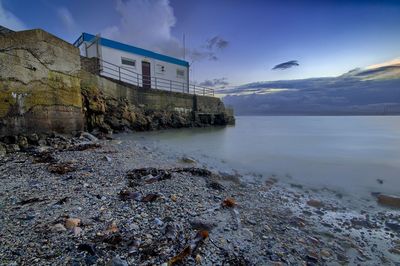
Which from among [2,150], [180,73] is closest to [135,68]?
[180,73]

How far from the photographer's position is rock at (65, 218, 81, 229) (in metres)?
2.11

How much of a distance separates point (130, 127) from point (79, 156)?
8.43 metres

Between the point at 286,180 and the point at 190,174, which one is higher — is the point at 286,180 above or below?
below

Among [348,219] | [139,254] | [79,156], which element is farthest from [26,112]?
[348,219]

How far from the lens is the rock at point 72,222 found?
211 cm

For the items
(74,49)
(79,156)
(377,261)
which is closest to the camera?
(377,261)

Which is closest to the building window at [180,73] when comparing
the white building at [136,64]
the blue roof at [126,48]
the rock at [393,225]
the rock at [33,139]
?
the white building at [136,64]

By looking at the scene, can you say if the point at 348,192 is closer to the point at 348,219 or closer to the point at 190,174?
the point at 348,219

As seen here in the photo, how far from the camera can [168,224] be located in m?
2.29

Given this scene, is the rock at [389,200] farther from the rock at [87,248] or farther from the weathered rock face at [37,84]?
the weathered rock face at [37,84]

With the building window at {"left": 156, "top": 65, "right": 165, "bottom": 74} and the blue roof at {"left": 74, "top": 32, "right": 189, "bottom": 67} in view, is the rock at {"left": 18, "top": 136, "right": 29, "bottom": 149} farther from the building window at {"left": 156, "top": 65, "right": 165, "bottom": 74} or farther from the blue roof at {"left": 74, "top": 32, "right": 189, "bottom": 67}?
the building window at {"left": 156, "top": 65, "right": 165, "bottom": 74}

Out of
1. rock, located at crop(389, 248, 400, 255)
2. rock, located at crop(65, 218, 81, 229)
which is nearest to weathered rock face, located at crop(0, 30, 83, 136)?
rock, located at crop(65, 218, 81, 229)

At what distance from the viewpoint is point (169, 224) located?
90.2 inches

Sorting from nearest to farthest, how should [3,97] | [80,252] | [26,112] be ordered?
1. [80,252]
2. [3,97]
3. [26,112]
